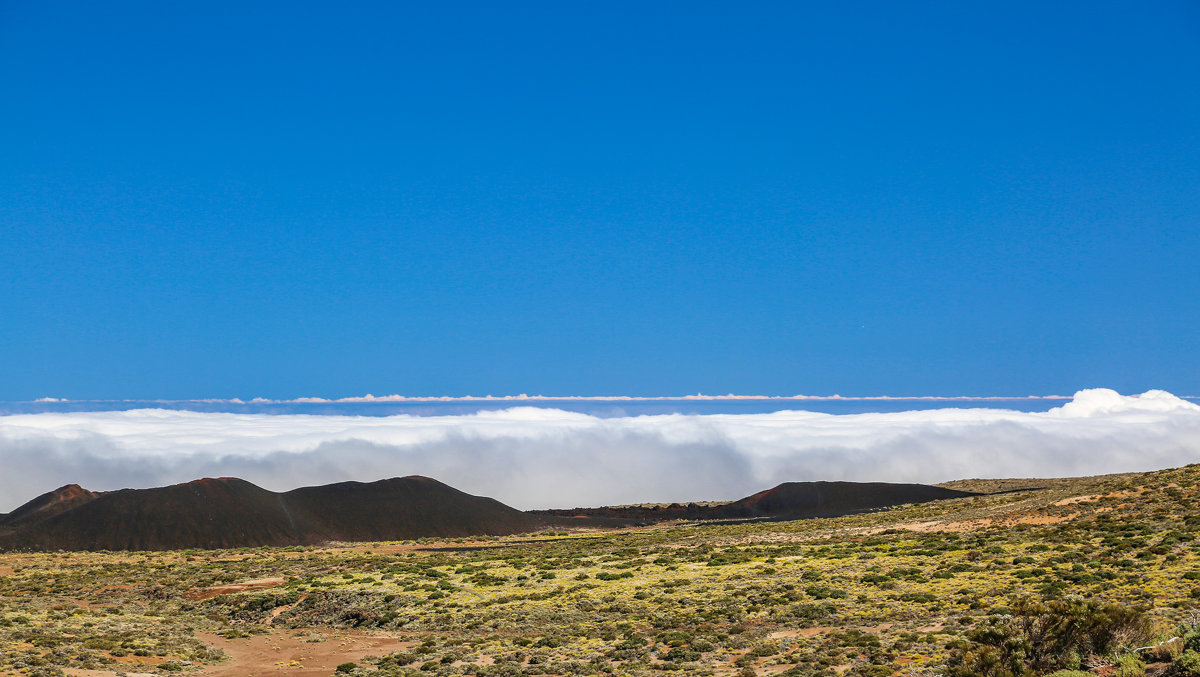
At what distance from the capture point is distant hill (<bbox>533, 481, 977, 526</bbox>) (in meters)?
146

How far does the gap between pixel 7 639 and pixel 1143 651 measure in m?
38.3

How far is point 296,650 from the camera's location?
31.2 metres

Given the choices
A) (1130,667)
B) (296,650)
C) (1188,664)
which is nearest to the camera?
(1188,664)

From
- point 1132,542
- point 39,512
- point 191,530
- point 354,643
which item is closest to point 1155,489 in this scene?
point 1132,542

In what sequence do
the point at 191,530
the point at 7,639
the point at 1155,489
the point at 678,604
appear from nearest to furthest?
1. the point at 7,639
2. the point at 678,604
3. the point at 1155,489
4. the point at 191,530

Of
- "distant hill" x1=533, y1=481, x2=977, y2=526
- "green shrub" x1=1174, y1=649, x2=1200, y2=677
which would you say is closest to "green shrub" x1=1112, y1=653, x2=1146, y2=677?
"green shrub" x1=1174, y1=649, x2=1200, y2=677

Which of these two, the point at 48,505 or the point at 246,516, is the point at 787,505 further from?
the point at 48,505

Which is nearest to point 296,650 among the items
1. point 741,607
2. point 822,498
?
point 741,607

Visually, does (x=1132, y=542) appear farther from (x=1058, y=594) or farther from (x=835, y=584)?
(x=835, y=584)

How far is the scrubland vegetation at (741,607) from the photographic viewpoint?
20.2 m

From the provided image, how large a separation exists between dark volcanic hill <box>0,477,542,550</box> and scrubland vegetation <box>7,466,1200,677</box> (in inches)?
2538

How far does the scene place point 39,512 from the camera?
421 ft

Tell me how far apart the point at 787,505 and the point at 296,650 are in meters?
137

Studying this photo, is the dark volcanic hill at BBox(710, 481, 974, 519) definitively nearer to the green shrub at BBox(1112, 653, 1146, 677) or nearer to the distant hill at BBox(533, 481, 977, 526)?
the distant hill at BBox(533, 481, 977, 526)
